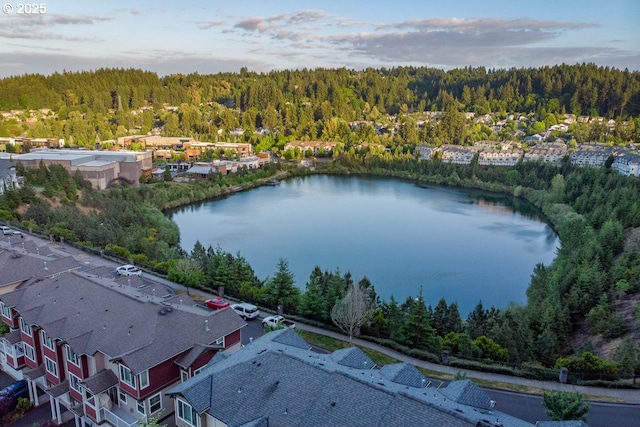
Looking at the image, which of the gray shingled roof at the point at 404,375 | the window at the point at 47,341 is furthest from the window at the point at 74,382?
the gray shingled roof at the point at 404,375

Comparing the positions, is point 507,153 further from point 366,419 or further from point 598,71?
point 366,419

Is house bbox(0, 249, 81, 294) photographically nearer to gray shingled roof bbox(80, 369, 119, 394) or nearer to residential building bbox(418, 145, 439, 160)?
gray shingled roof bbox(80, 369, 119, 394)

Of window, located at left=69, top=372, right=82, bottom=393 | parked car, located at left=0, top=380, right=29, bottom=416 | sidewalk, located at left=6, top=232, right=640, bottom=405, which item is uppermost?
window, located at left=69, top=372, right=82, bottom=393

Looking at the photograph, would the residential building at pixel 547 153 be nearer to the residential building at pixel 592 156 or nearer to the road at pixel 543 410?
the residential building at pixel 592 156

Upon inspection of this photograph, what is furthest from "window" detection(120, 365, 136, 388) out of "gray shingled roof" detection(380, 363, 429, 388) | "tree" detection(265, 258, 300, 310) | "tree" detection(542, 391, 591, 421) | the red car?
"tree" detection(542, 391, 591, 421)

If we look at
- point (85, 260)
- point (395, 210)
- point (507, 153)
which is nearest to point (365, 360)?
point (85, 260)

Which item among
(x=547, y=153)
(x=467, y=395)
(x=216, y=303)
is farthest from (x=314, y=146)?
(x=467, y=395)

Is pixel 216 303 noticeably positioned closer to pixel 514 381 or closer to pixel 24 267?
pixel 24 267
